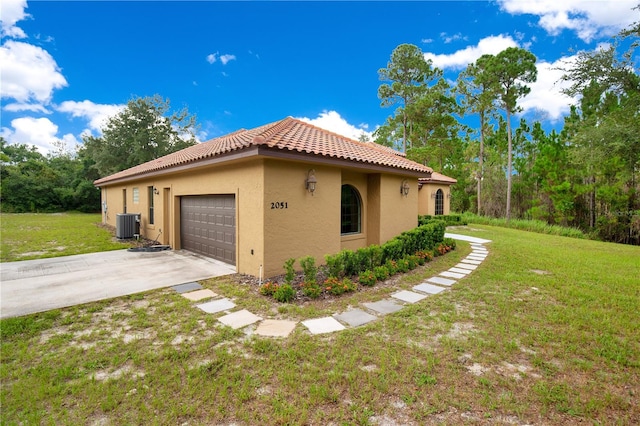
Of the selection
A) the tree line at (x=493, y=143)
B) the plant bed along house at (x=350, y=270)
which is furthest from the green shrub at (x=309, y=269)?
the tree line at (x=493, y=143)

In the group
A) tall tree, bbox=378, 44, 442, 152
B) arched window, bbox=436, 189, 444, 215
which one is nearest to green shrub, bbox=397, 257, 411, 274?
arched window, bbox=436, 189, 444, 215

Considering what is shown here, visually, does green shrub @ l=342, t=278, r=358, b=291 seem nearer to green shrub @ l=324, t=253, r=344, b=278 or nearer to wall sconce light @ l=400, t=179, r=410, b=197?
green shrub @ l=324, t=253, r=344, b=278

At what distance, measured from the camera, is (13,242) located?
11.0 metres

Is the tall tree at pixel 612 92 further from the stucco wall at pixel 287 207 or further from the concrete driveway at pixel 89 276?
the concrete driveway at pixel 89 276

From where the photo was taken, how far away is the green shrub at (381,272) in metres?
6.23

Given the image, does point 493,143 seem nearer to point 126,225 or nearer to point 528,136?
point 528,136

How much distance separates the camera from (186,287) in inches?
229

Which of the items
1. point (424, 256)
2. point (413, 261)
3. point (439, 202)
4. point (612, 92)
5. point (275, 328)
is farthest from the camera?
point (439, 202)

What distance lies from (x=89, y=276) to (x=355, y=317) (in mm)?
6351

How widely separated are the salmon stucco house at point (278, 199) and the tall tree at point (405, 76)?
1796 centimetres

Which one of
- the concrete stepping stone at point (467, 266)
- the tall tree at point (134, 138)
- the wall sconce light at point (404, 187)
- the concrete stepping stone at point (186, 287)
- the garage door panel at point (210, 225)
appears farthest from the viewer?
the tall tree at point (134, 138)

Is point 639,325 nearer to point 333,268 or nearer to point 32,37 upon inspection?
point 333,268

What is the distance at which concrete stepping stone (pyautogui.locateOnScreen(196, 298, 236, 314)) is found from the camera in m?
4.62

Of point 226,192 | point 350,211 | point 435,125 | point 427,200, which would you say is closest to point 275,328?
point 226,192
